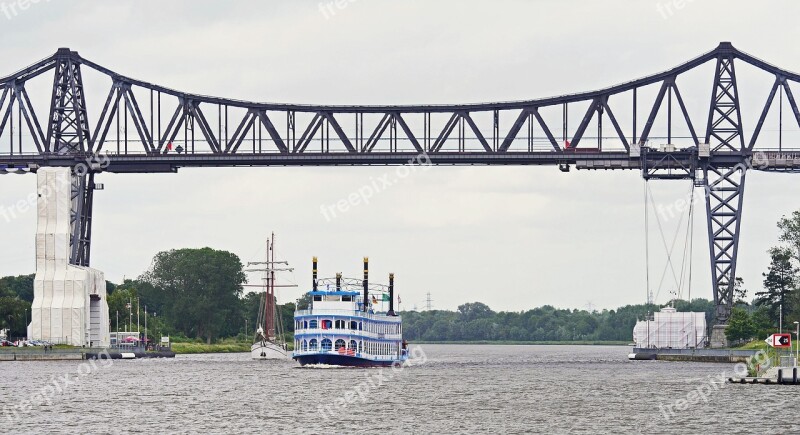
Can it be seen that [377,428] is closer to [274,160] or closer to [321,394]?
[321,394]

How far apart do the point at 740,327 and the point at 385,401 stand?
76.3 m

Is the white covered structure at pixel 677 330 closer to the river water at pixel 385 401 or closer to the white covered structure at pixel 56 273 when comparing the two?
the river water at pixel 385 401

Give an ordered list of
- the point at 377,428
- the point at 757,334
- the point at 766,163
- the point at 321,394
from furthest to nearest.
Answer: the point at 757,334 → the point at 766,163 → the point at 321,394 → the point at 377,428

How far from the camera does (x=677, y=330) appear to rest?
186125 mm

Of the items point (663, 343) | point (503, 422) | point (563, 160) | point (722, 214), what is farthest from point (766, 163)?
point (503, 422)

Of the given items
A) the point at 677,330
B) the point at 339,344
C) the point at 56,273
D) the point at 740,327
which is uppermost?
the point at 56,273

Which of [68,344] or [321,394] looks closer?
[321,394]

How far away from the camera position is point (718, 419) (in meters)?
91.6

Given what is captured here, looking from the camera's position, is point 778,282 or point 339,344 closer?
point 339,344

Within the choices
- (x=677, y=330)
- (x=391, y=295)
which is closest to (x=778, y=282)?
(x=677, y=330)

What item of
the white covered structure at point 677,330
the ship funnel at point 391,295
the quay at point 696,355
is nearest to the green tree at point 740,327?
the quay at point 696,355

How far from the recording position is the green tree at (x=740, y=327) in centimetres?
17225

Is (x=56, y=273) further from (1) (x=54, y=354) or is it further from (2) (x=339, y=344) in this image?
(2) (x=339, y=344)

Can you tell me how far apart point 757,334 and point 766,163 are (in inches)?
898
